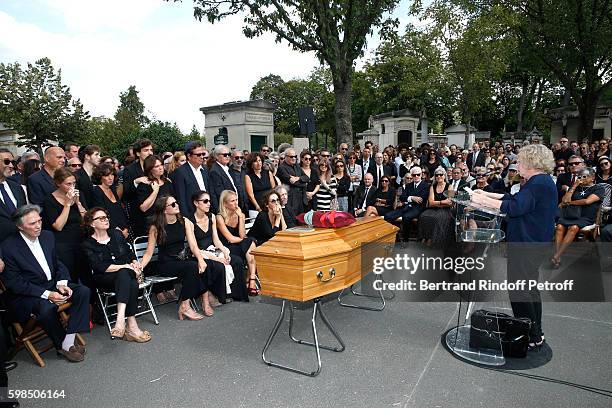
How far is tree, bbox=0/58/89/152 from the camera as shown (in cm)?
2180

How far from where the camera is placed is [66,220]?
4578 mm

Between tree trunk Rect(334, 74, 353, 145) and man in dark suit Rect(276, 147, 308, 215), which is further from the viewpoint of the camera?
tree trunk Rect(334, 74, 353, 145)

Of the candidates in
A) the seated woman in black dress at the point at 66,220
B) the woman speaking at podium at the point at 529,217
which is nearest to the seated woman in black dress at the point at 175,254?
the seated woman in black dress at the point at 66,220

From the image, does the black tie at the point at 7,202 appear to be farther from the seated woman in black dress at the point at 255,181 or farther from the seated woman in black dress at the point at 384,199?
the seated woman in black dress at the point at 384,199

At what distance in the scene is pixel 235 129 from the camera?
16438 millimetres

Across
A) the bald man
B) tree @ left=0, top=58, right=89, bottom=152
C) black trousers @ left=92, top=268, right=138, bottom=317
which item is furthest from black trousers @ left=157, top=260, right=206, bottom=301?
tree @ left=0, top=58, right=89, bottom=152

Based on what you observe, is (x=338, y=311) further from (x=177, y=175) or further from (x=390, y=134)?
(x=390, y=134)

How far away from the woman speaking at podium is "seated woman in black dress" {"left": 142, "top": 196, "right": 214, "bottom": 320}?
3106mm

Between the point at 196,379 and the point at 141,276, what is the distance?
5.65 feet

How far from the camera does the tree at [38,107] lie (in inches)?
858

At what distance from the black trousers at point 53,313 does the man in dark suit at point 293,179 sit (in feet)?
13.9

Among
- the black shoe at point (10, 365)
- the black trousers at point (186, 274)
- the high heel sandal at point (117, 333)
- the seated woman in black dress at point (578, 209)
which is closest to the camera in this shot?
the black shoe at point (10, 365)

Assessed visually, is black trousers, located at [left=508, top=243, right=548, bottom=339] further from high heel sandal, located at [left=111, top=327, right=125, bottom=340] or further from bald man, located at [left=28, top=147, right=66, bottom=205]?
bald man, located at [left=28, top=147, right=66, bottom=205]

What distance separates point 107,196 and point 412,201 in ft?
16.7
